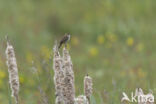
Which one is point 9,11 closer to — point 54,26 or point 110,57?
point 54,26

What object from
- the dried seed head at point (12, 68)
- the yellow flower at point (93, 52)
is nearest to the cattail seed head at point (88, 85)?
the dried seed head at point (12, 68)

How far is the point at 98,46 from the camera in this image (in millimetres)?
7273

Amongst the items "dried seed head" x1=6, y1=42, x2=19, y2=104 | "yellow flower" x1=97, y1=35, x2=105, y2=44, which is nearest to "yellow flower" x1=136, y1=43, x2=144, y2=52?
"yellow flower" x1=97, y1=35, x2=105, y2=44

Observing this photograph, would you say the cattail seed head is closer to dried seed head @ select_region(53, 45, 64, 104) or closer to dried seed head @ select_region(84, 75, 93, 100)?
dried seed head @ select_region(84, 75, 93, 100)

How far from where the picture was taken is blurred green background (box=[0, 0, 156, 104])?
5945 mm

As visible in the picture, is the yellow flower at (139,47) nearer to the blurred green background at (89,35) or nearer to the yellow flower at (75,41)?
the blurred green background at (89,35)

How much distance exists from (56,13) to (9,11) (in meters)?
0.83

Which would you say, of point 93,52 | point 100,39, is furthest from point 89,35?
point 93,52

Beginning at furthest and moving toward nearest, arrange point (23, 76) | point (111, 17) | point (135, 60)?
1. point (111, 17)
2. point (135, 60)
3. point (23, 76)

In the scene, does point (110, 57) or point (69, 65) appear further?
point (110, 57)

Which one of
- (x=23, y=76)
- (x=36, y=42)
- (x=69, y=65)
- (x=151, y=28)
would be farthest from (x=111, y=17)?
(x=69, y=65)

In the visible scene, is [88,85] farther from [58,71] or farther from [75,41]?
[75,41]

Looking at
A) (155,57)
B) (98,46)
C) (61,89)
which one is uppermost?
(98,46)

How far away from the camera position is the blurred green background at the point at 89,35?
5.95 m
